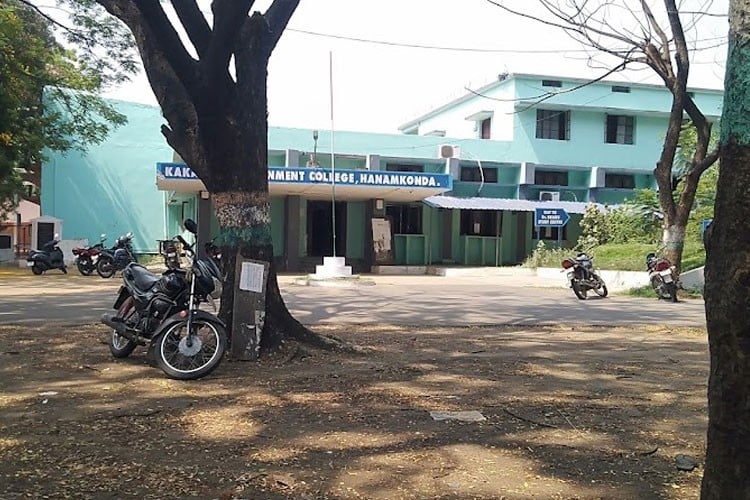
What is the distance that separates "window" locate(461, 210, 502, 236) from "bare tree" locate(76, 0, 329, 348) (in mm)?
21527

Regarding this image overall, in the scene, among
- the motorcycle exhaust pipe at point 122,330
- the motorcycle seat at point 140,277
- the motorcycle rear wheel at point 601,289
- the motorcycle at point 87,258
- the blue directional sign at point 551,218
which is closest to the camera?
the motorcycle exhaust pipe at point 122,330

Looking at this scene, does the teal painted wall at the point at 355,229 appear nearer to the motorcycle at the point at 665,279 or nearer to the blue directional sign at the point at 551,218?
the blue directional sign at the point at 551,218

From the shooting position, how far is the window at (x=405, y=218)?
27.3m

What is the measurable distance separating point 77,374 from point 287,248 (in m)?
18.6

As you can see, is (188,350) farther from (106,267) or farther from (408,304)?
(106,267)

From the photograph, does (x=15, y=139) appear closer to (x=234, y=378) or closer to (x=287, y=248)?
(x=287, y=248)

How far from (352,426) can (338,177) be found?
1784 centimetres

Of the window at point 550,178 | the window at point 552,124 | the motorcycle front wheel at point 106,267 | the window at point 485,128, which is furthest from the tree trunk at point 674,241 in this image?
the window at point 485,128

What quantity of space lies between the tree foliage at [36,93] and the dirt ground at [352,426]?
11.8 metres

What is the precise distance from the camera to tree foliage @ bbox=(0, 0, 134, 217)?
17500 mm

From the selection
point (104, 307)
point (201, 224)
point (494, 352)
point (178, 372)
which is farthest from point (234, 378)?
point (201, 224)

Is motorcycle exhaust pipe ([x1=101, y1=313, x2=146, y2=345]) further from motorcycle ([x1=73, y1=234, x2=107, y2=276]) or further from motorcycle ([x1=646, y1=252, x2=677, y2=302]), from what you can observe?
motorcycle ([x1=73, y1=234, x2=107, y2=276])

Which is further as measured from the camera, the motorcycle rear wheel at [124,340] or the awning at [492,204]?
the awning at [492,204]

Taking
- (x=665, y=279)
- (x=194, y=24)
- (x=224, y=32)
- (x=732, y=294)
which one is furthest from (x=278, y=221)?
(x=732, y=294)
